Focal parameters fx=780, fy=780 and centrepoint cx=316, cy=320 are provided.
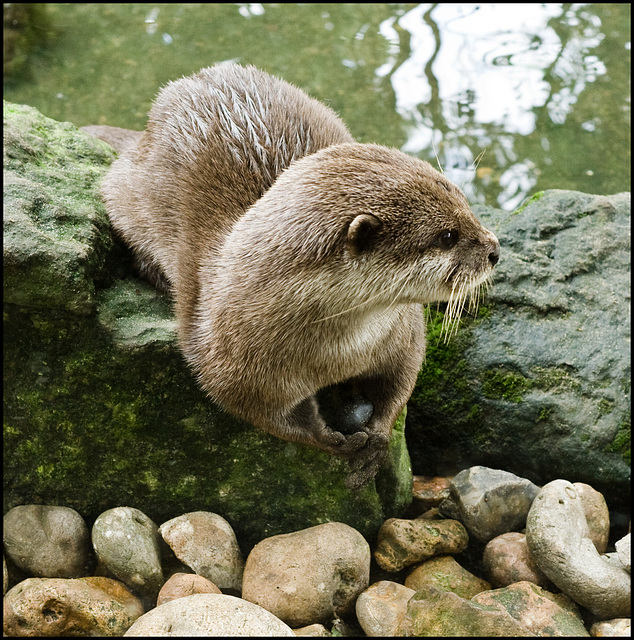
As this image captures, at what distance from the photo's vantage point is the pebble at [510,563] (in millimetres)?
2490

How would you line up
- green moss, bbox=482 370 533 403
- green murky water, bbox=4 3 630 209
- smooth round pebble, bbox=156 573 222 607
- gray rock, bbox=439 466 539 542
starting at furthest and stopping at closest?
green murky water, bbox=4 3 630 209
green moss, bbox=482 370 533 403
gray rock, bbox=439 466 539 542
smooth round pebble, bbox=156 573 222 607

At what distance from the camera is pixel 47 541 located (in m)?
2.52

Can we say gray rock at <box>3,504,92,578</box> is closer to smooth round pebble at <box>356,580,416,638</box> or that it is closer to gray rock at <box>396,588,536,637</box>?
smooth round pebble at <box>356,580,416,638</box>

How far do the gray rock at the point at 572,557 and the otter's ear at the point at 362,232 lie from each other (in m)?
1.05

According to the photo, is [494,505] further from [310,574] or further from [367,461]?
[310,574]

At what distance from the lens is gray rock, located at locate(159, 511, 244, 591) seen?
2.48 m

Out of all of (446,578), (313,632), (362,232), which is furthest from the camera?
(446,578)

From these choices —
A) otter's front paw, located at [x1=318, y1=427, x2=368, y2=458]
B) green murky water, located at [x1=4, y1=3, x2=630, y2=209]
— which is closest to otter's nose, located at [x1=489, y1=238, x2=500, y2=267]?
otter's front paw, located at [x1=318, y1=427, x2=368, y2=458]

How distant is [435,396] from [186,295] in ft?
3.70

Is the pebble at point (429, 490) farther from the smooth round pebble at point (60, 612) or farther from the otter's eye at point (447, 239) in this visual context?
the smooth round pebble at point (60, 612)

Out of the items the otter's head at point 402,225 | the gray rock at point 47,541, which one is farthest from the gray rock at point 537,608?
the gray rock at point 47,541

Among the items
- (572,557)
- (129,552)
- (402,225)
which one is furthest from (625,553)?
(129,552)

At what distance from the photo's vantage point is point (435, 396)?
125 inches

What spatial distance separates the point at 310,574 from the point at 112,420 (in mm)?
812
